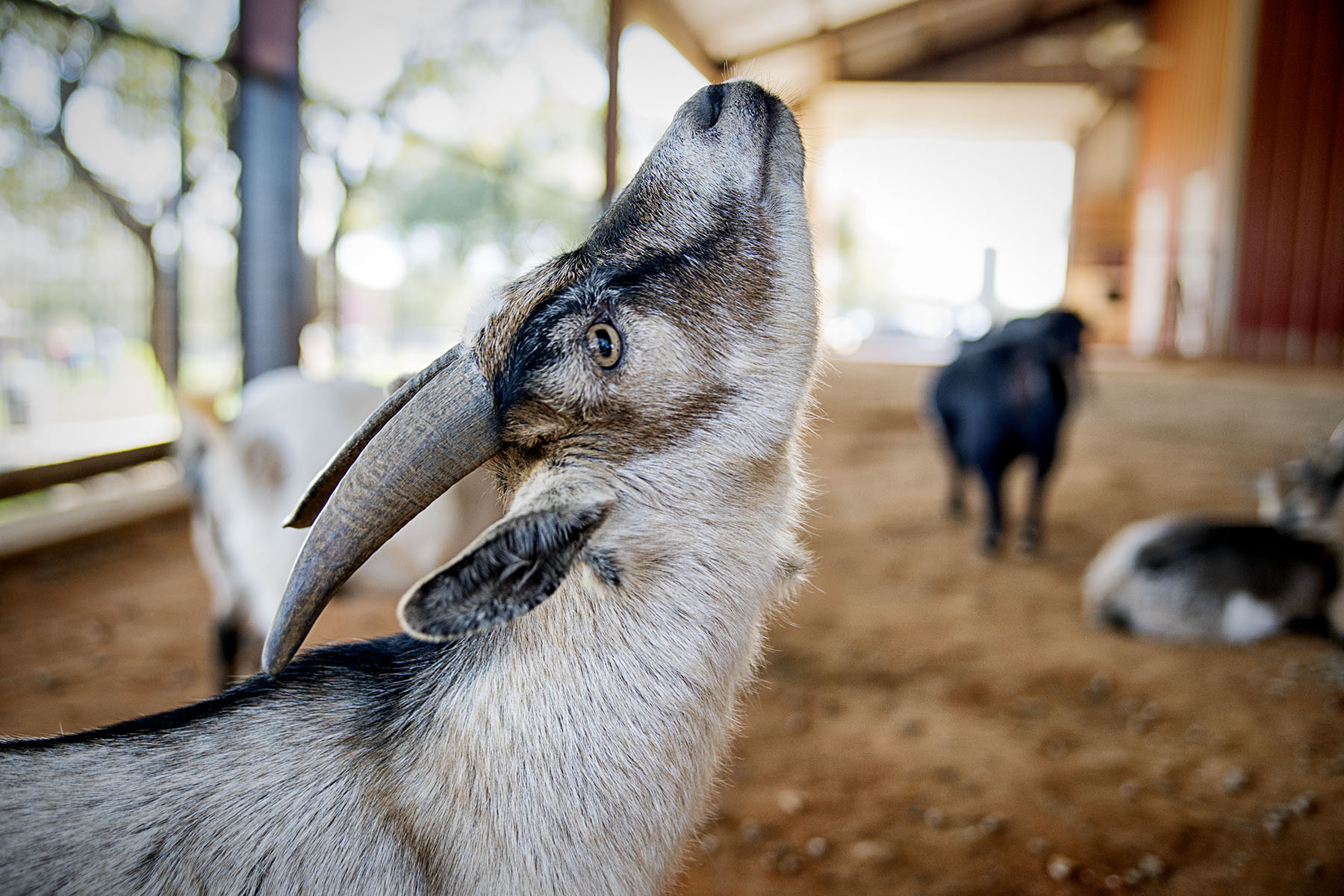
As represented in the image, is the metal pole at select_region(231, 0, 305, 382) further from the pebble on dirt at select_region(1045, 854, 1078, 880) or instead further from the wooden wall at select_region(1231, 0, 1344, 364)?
the wooden wall at select_region(1231, 0, 1344, 364)

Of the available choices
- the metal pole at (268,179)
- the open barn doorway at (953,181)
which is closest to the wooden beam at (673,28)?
the open barn doorway at (953,181)

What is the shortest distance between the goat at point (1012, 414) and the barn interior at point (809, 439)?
29cm

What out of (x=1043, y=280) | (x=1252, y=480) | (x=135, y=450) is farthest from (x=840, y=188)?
(x=135, y=450)

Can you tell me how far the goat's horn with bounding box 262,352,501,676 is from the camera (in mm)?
1122

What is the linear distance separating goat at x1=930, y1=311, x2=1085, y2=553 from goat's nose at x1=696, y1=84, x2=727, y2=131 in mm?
4096

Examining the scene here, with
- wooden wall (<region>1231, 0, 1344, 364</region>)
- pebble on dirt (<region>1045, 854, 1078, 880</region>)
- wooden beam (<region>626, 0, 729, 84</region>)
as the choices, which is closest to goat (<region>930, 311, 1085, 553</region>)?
pebble on dirt (<region>1045, 854, 1078, 880</region>)

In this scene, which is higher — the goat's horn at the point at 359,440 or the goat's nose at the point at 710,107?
the goat's nose at the point at 710,107

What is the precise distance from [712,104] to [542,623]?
0.90m

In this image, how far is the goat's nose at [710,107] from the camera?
1.44 meters

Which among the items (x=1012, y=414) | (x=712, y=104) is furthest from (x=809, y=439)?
(x=712, y=104)

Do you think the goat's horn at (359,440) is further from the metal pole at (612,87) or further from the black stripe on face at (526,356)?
the metal pole at (612,87)

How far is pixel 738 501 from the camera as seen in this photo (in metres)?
1.33

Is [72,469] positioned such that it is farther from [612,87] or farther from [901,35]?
[901,35]

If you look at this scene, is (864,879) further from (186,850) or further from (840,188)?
(840,188)
